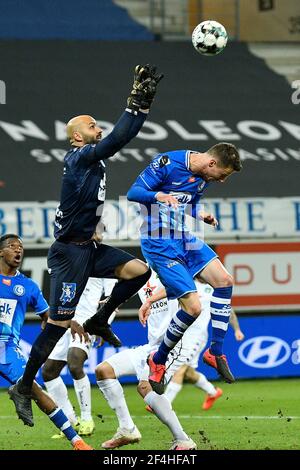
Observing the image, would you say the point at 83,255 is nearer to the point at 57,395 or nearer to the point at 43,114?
the point at 57,395

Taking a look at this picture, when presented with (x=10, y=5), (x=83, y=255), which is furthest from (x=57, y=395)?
(x=10, y=5)

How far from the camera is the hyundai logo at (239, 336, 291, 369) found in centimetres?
1503

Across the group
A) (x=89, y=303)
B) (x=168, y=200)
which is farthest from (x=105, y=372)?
(x=89, y=303)

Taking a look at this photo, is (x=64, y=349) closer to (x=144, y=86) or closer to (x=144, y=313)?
(x=144, y=313)

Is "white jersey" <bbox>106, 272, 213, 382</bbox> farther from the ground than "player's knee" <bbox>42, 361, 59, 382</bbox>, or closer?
farther from the ground

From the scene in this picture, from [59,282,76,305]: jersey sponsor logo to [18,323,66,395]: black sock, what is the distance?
9.3 inches

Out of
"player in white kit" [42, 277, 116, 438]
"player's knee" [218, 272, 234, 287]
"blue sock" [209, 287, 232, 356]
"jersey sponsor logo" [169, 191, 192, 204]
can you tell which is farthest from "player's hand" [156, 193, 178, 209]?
"player in white kit" [42, 277, 116, 438]

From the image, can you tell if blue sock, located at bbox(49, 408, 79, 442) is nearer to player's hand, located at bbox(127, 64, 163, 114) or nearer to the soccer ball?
player's hand, located at bbox(127, 64, 163, 114)

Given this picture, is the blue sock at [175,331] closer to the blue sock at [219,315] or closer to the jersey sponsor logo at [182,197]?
the blue sock at [219,315]

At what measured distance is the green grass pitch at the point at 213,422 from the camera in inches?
372

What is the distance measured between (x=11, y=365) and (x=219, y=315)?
72.0 inches

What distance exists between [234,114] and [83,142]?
9819 millimetres

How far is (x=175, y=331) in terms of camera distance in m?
8.83

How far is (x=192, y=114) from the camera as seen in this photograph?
18.1 meters
